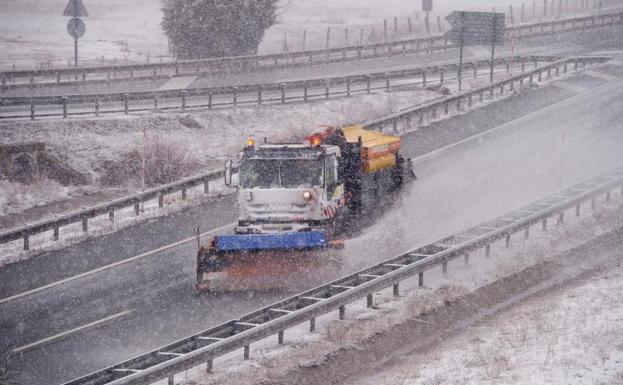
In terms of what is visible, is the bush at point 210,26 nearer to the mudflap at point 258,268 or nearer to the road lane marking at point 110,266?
the road lane marking at point 110,266

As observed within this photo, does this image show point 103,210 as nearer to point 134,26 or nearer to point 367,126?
point 367,126

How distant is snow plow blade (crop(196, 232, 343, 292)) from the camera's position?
19.3m

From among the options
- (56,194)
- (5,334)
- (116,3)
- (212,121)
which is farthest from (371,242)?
(116,3)

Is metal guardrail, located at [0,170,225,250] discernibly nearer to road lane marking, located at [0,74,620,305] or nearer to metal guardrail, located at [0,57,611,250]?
metal guardrail, located at [0,57,611,250]

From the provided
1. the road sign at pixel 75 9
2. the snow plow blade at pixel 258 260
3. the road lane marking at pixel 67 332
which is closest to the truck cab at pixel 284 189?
the snow plow blade at pixel 258 260

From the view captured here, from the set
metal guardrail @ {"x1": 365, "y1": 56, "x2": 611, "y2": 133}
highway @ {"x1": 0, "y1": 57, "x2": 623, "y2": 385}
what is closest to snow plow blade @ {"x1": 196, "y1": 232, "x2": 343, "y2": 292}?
highway @ {"x1": 0, "y1": 57, "x2": 623, "y2": 385}

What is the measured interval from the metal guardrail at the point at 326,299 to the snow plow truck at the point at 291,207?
1.71 metres

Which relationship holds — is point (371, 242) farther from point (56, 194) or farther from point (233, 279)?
point (56, 194)

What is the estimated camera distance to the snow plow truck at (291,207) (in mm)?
19406

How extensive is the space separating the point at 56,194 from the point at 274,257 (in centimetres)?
1173

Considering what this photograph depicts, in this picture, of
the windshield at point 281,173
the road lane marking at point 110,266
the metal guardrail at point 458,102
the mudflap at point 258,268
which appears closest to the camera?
the mudflap at point 258,268

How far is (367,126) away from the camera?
33.7 m

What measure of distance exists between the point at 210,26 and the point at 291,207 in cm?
3296

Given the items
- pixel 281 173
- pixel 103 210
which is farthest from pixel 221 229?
pixel 281 173
